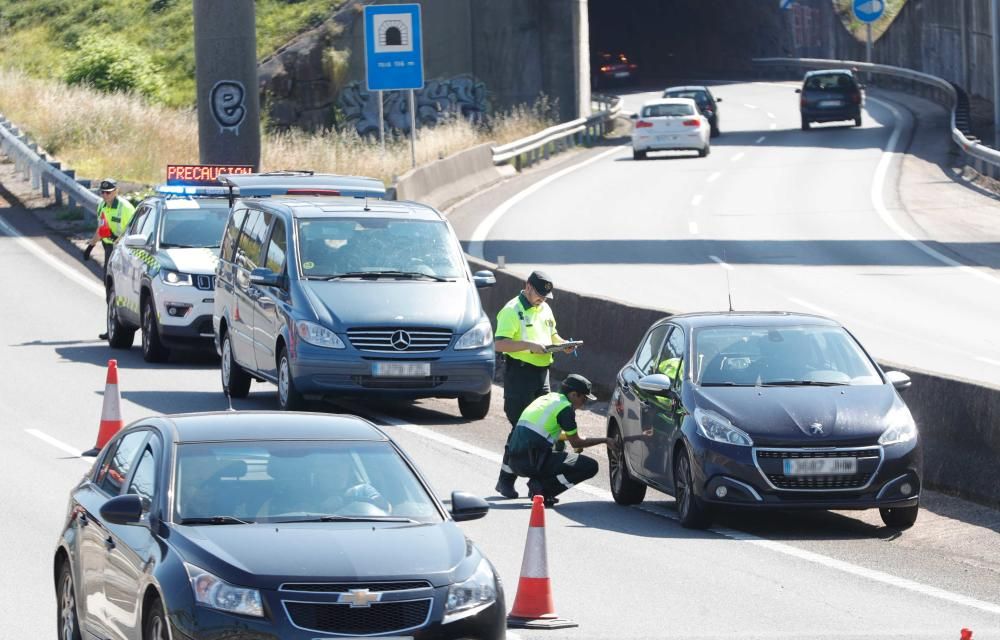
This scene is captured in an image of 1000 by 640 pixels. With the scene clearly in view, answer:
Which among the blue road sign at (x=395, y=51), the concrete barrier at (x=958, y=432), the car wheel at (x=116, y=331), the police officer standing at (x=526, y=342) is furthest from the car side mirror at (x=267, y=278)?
the blue road sign at (x=395, y=51)

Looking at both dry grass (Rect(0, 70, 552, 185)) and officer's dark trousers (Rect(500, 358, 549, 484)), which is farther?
dry grass (Rect(0, 70, 552, 185))

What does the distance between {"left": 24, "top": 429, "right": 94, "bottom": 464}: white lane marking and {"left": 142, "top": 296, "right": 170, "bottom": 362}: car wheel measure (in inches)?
176

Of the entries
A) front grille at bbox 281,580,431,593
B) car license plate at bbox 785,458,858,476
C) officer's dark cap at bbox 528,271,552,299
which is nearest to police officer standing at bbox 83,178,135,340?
officer's dark cap at bbox 528,271,552,299

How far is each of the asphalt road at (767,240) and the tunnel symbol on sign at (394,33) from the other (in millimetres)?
3551

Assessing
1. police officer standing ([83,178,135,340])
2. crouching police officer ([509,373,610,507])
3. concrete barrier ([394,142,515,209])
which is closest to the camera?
crouching police officer ([509,373,610,507])

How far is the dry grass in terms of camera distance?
127 feet

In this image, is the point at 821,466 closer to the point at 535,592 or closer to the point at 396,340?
the point at 535,592

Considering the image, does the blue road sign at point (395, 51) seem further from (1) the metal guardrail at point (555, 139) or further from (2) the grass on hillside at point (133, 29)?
(2) the grass on hillside at point (133, 29)

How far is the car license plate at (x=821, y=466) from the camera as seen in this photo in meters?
12.1

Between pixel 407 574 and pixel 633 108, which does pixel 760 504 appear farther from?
pixel 633 108

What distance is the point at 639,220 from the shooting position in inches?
1417

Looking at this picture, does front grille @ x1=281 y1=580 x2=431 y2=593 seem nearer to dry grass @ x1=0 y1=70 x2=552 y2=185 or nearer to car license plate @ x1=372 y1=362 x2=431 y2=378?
car license plate @ x1=372 y1=362 x2=431 y2=378

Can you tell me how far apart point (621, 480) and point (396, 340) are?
3.59 m

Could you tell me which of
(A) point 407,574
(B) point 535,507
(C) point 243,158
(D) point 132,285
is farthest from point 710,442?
(C) point 243,158
